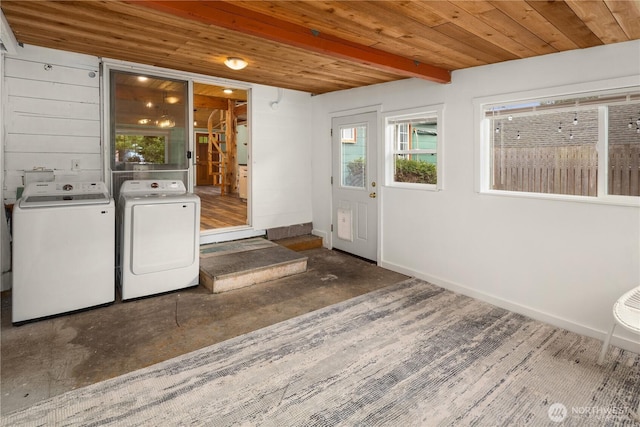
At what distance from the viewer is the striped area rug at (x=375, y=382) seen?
6.46ft

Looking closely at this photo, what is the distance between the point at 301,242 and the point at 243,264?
4.61 ft

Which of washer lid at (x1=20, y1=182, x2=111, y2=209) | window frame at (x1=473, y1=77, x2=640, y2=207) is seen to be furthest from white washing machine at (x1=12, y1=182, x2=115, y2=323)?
window frame at (x1=473, y1=77, x2=640, y2=207)

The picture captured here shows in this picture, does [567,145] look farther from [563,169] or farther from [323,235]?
[323,235]

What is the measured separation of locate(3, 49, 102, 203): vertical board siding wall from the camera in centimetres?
→ 334

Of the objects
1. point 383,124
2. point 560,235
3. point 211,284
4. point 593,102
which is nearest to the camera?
point 593,102

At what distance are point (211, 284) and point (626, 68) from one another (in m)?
3.92

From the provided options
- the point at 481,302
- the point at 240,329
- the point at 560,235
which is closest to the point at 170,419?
the point at 240,329

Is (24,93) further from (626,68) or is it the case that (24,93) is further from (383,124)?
(626,68)

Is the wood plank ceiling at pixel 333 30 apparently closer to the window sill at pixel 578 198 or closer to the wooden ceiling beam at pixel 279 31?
the wooden ceiling beam at pixel 279 31

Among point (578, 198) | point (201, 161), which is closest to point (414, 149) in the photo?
point (578, 198)

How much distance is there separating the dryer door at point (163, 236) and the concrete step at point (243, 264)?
32cm

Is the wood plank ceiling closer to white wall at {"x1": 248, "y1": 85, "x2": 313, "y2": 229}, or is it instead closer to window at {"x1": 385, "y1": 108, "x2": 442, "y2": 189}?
window at {"x1": 385, "y1": 108, "x2": 442, "y2": 189}

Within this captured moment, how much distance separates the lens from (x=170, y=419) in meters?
1.93

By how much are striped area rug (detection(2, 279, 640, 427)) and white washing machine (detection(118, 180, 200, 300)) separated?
48.8 inches
